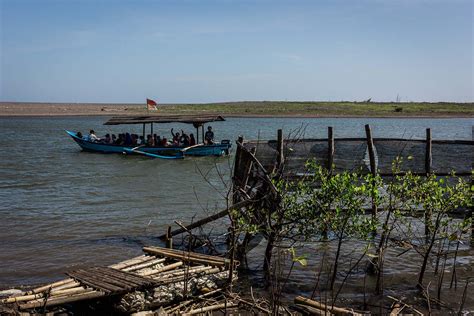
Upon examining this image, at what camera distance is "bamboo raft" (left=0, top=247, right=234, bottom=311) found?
6.42m

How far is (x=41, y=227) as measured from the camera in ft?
42.4

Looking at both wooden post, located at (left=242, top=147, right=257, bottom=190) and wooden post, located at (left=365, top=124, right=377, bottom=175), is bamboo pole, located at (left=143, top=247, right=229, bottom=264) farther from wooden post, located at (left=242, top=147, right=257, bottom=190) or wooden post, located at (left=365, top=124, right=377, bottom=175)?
wooden post, located at (left=365, top=124, right=377, bottom=175)

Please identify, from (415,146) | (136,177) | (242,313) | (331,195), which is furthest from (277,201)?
(136,177)

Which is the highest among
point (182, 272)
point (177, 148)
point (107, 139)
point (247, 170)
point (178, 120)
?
point (178, 120)

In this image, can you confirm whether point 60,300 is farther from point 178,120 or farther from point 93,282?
point 178,120

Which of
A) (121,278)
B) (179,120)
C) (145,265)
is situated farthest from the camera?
(179,120)

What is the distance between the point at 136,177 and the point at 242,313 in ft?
51.4

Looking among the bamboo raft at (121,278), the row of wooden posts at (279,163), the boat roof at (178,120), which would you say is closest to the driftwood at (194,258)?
the bamboo raft at (121,278)

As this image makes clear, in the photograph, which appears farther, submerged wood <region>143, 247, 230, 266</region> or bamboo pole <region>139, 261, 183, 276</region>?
submerged wood <region>143, 247, 230, 266</region>

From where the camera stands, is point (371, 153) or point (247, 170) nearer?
Answer: point (247, 170)

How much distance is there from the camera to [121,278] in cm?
698

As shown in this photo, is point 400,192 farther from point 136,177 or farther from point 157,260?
point 136,177

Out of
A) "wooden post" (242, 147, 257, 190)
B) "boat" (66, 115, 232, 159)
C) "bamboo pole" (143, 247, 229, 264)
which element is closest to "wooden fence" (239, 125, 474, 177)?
"wooden post" (242, 147, 257, 190)

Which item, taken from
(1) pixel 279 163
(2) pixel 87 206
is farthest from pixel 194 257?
(2) pixel 87 206
